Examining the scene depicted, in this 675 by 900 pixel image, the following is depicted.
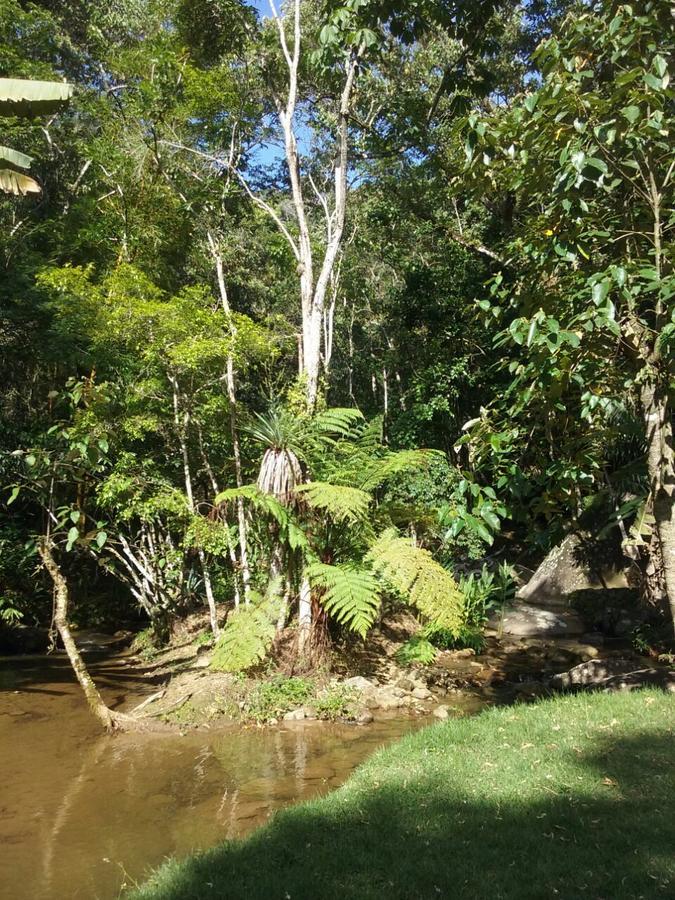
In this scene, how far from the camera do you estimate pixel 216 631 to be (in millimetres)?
9000

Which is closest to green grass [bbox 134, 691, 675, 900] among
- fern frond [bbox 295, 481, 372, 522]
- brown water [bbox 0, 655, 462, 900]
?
brown water [bbox 0, 655, 462, 900]

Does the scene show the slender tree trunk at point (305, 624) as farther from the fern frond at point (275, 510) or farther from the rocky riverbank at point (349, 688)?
the fern frond at point (275, 510)

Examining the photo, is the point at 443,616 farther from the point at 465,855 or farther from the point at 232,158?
the point at 232,158

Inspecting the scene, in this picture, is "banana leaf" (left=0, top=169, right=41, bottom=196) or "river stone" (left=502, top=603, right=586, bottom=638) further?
"river stone" (left=502, top=603, right=586, bottom=638)

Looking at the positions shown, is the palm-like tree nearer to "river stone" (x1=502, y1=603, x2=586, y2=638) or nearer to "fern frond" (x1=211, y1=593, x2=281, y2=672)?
"fern frond" (x1=211, y1=593, x2=281, y2=672)

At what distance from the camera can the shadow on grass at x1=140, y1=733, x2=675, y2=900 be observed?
2957mm

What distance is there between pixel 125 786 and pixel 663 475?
489cm

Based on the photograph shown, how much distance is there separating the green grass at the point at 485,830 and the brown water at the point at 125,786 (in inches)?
29.9

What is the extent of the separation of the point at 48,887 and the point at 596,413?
15.0ft

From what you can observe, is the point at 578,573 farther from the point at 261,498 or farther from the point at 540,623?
the point at 261,498

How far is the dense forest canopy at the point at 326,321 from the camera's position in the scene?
13.5 feet

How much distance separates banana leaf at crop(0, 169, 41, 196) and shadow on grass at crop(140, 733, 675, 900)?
5.38m

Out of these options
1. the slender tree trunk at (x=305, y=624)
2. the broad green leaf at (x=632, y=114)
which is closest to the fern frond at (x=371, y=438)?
the slender tree trunk at (x=305, y=624)

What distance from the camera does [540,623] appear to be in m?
11.6
